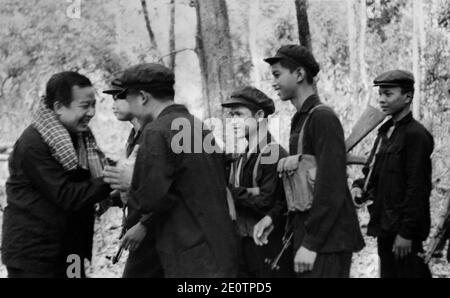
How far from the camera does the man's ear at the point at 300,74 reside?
4.47m

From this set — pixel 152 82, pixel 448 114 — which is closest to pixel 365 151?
pixel 448 114

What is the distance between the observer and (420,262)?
5.11m

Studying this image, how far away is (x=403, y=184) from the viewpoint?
510 cm

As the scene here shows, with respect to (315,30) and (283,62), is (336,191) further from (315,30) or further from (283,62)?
(315,30)

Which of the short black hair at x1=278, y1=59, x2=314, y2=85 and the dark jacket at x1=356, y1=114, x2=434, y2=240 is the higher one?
the short black hair at x1=278, y1=59, x2=314, y2=85

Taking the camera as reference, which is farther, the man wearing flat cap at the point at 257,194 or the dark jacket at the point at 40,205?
the man wearing flat cap at the point at 257,194

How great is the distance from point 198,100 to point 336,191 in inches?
151

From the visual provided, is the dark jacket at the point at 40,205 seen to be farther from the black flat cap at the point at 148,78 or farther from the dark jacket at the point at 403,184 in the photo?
the dark jacket at the point at 403,184

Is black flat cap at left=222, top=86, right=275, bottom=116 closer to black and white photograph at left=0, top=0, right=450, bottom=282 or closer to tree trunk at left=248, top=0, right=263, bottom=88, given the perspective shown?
black and white photograph at left=0, top=0, right=450, bottom=282

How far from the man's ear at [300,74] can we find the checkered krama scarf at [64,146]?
134 centimetres

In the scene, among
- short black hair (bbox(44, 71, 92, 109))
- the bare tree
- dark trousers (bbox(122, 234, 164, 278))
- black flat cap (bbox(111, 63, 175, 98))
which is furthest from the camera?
the bare tree

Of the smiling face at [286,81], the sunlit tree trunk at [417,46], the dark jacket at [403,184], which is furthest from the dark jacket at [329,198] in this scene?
the sunlit tree trunk at [417,46]

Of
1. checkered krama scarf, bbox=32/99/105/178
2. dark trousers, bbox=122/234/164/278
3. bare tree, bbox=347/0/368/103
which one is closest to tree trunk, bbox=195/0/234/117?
bare tree, bbox=347/0/368/103

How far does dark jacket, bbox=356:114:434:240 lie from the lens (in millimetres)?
4969
